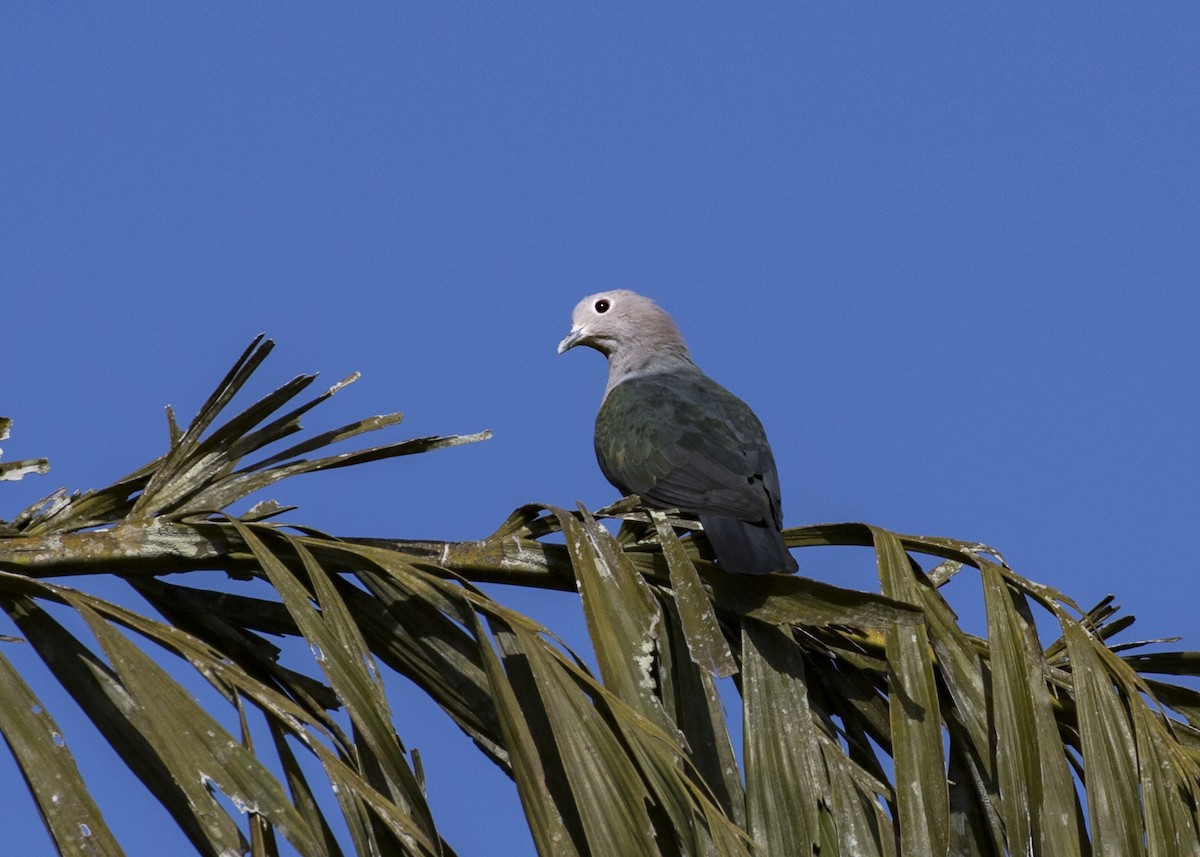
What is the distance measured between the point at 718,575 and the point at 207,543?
1.06 m

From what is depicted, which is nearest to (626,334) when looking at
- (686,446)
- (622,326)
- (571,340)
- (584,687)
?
(622,326)

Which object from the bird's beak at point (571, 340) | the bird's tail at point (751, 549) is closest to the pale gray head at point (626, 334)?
the bird's beak at point (571, 340)

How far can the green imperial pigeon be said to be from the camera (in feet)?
13.3

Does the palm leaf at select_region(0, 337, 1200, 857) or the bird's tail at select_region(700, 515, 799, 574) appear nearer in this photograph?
the palm leaf at select_region(0, 337, 1200, 857)

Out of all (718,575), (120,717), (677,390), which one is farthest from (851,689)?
(677,390)

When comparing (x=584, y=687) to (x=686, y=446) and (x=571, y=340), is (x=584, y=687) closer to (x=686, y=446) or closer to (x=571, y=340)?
(x=686, y=446)

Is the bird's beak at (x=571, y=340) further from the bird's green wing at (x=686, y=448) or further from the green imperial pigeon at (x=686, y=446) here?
the bird's green wing at (x=686, y=448)

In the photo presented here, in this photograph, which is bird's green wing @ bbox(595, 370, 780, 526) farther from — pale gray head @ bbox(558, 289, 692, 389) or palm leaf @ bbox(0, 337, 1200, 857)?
palm leaf @ bbox(0, 337, 1200, 857)

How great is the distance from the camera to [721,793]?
286cm

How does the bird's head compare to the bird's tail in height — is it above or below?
above

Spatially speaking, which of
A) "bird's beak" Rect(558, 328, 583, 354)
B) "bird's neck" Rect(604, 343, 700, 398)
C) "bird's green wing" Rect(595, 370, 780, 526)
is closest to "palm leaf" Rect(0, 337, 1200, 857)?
"bird's green wing" Rect(595, 370, 780, 526)

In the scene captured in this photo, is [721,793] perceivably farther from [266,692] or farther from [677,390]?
[677,390]

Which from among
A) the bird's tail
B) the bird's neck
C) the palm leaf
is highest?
the bird's neck

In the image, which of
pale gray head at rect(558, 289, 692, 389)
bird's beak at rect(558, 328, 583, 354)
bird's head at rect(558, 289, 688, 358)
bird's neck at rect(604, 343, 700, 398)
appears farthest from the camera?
bird's beak at rect(558, 328, 583, 354)
